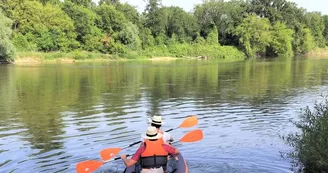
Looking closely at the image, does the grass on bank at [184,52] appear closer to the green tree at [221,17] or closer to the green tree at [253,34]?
the green tree at [253,34]

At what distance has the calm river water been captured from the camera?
9297mm

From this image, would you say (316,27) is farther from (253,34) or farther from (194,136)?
(194,136)

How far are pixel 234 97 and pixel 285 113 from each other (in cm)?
472

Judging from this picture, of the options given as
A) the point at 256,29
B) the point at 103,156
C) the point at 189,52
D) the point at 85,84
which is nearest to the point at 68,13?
the point at 189,52

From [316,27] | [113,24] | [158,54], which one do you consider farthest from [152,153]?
[316,27]

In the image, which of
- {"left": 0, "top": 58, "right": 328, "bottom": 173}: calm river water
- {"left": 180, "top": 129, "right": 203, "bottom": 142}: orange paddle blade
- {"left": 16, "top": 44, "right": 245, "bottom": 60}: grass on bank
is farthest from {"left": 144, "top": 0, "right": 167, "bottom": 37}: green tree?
{"left": 180, "top": 129, "right": 203, "bottom": 142}: orange paddle blade

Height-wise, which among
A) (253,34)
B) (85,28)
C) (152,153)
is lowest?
(152,153)

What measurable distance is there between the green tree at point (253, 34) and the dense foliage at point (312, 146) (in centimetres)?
6827

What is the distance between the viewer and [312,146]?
7.38 metres

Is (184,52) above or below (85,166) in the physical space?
above

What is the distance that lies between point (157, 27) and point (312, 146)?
7198 centimetres

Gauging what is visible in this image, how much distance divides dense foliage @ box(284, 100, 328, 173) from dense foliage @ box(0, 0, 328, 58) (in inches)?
2163

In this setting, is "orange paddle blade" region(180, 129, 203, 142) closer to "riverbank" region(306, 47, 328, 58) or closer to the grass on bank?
the grass on bank

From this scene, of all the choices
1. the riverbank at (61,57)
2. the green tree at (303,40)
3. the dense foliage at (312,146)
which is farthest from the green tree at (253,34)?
the dense foliage at (312,146)
